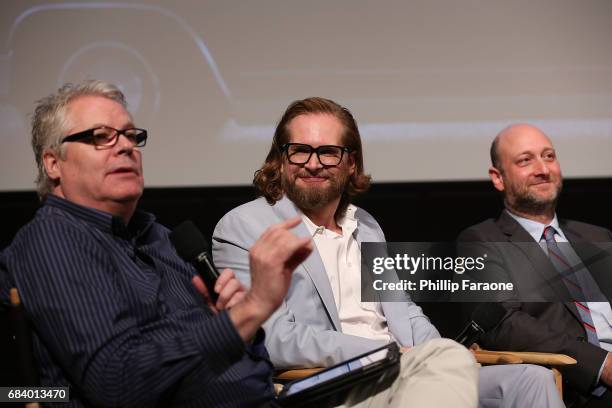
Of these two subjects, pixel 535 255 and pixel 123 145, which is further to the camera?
pixel 535 255

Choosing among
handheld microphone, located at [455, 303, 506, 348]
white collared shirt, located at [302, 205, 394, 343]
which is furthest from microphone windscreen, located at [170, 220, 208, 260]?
handheld microphone, located at [455, 303, 506, 348]

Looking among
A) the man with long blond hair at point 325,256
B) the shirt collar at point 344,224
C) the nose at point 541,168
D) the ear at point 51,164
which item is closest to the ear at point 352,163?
the man with long blond hair at point 325,256

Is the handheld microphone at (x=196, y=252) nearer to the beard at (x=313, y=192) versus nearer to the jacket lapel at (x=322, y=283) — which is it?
the jacket lapel at (x=322, y=283)

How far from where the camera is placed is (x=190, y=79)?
4113 millimetres

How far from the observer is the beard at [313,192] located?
114 inches

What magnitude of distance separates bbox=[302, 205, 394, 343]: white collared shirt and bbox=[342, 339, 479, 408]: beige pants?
2.69 ft

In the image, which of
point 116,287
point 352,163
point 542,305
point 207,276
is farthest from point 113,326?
point 542,305

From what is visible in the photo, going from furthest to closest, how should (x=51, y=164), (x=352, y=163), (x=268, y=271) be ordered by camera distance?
(x=352, y=163)
(x=51, y=164)
(x=268, y=271)

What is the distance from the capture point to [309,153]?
292 cm

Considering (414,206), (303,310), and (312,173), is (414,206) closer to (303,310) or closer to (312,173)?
(312,173)

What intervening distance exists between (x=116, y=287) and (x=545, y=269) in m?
2.12

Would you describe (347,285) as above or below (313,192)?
below

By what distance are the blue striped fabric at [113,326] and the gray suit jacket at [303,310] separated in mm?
605

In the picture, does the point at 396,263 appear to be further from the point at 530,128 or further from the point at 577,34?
the point at 577,34
